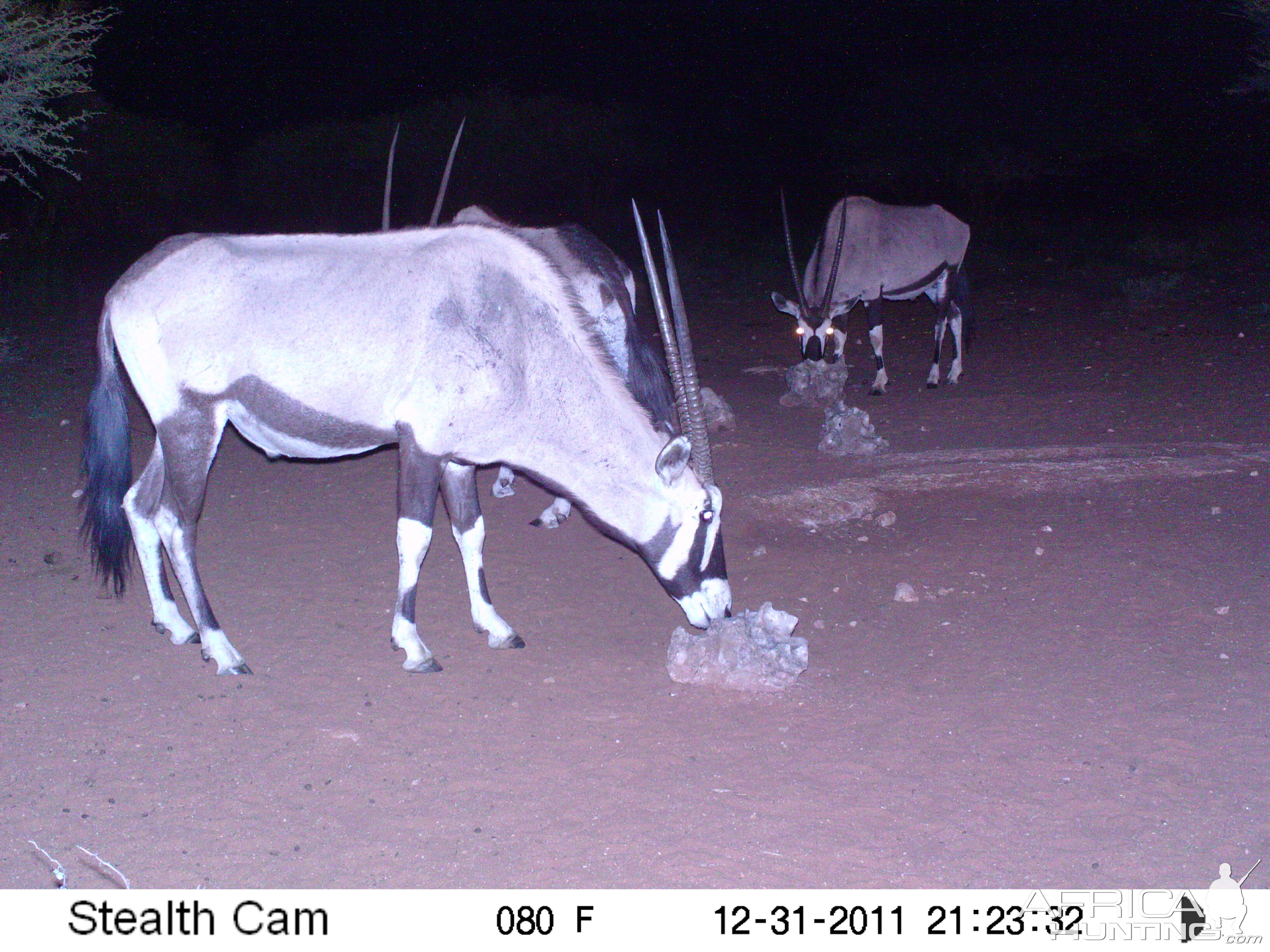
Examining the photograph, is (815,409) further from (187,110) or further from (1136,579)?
(187,110)

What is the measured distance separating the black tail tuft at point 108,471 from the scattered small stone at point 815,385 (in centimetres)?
647

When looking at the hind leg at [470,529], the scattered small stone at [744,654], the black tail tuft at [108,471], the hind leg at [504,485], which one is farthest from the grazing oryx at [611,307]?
the black tail tuft at [108,471]

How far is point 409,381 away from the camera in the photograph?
5.09m

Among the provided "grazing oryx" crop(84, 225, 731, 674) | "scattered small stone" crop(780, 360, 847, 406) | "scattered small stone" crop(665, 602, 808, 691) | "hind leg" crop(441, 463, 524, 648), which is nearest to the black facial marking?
"grazing oryx" crop(84, 225, 731, 674)

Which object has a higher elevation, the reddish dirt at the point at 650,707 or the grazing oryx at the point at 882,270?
the grazing oryx at the point at 882,270

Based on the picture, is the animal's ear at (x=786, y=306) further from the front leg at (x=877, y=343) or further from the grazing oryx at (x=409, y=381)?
the grazing oryx at (x=409, y=381)

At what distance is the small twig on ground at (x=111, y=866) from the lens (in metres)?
3.51

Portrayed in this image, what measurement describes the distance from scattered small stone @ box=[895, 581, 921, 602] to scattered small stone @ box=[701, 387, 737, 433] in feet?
12.1

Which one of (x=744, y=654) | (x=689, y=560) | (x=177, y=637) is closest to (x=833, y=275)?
(x=689, y=560)

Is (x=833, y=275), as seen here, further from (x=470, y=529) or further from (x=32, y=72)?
A: (x=32, y=72)

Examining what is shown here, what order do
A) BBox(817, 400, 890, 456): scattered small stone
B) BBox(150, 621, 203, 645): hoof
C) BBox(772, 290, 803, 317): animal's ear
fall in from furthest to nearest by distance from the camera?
1. BBox(772, 290, 803, 317): animal's ear
2. BBox(817, 400, 890, 456): scattered small stone
3. BBox(150, 621, 203, 645): hoof

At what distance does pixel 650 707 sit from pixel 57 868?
2384mm

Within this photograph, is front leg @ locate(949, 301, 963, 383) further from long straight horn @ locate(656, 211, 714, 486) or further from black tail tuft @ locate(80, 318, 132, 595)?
black tail tuft @ locate(80, 318, 132, 595)

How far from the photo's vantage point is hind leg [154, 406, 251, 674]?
517 centimetres
